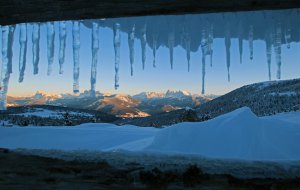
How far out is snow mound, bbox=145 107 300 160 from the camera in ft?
17.0

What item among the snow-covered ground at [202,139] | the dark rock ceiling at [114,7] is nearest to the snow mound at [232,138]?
the snow-covered ground at [202,139]

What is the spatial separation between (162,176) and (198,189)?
0.21 metres

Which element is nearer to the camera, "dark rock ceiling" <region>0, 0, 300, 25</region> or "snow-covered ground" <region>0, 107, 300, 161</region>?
"dark rock ceiling" <region>0, 0, 300, 25</region>

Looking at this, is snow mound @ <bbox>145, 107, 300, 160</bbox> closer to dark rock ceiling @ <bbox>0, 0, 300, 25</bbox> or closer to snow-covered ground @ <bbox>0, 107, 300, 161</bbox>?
snow-covered ground @ <bbox>0, 107, 300, 161</bbox>

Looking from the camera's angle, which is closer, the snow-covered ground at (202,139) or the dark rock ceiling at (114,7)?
the dark rock ceiling at (114,7)

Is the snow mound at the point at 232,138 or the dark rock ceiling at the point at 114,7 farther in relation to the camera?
the snow mound at the point at 232,138

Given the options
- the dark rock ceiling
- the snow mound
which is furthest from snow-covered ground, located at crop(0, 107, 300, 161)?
the dark rock ceiling

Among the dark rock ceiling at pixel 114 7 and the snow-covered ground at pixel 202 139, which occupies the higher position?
the dark rock ceiling at pixel 114 7

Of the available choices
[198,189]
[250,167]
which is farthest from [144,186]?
[250,167]

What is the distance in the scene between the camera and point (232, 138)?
5621 mm

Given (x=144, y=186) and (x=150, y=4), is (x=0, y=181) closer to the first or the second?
(x=144, y=186)

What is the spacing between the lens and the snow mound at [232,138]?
5.20m

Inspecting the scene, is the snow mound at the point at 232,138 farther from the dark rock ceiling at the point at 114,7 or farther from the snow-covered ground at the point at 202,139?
the dark rock ceiling at the point at 114,7

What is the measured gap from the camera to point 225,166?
1837 millimetres
